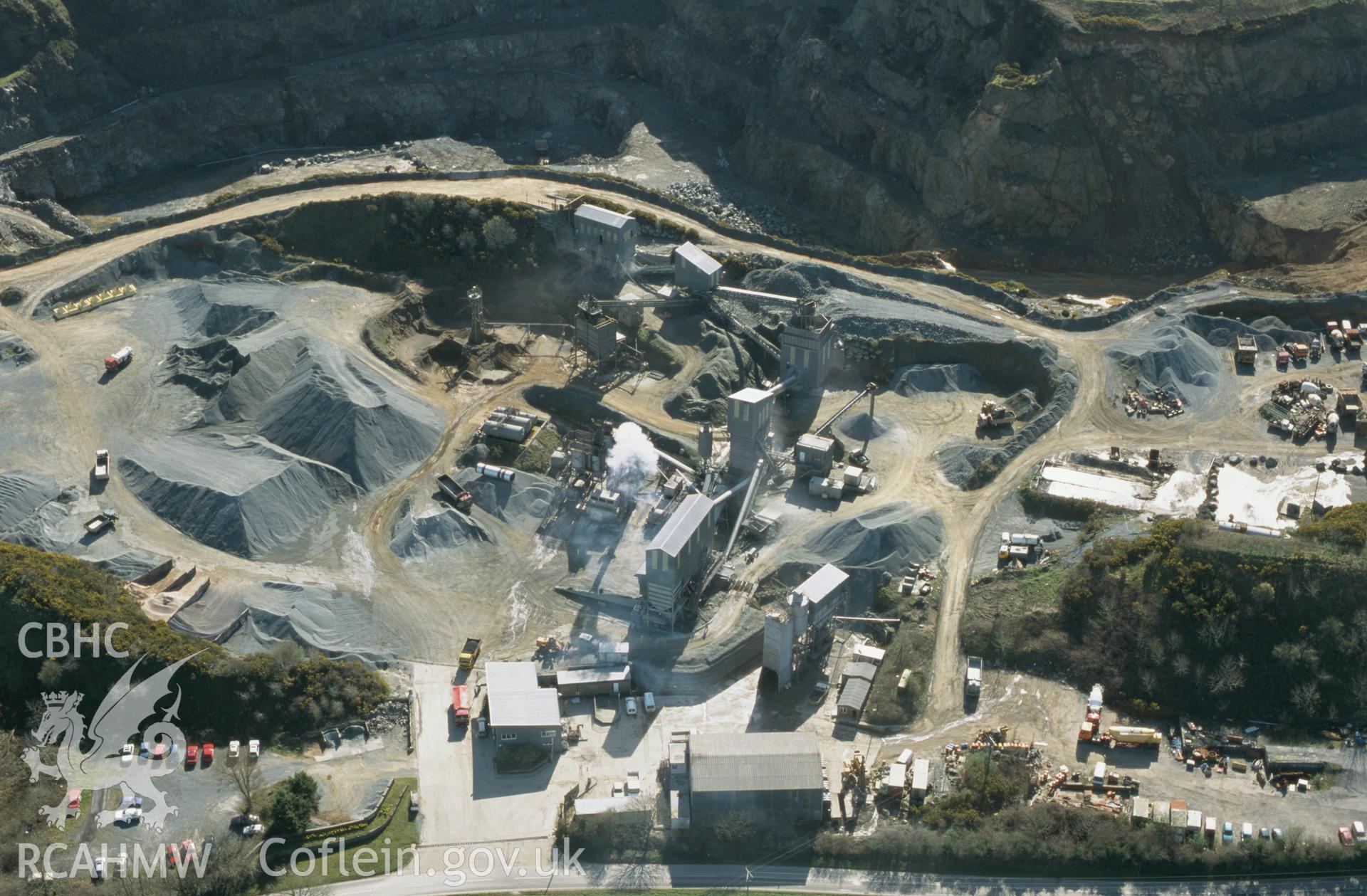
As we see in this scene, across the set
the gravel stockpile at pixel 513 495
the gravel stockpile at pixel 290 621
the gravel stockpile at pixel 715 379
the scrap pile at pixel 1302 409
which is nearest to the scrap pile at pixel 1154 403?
the scrap pile at pixel 1302 409

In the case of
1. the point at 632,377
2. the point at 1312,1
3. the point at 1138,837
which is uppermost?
the point at 1312,1

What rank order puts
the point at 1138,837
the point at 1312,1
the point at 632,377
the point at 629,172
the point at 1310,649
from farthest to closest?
the point at 629,172 → the point at 1312,1 → the point at 632,377 → the point at 1310,649 → the point at 1138,837

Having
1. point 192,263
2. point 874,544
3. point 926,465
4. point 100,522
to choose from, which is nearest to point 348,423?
point 100,522

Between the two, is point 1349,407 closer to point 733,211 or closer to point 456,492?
point 733,211

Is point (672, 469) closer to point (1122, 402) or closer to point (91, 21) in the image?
point (1122, 402)

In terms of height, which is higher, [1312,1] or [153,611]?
[1312,1]

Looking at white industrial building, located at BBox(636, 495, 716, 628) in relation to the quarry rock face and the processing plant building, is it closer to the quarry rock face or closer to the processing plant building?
the processing plant building

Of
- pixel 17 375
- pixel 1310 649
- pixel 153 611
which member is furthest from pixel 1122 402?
pixel 17 375
